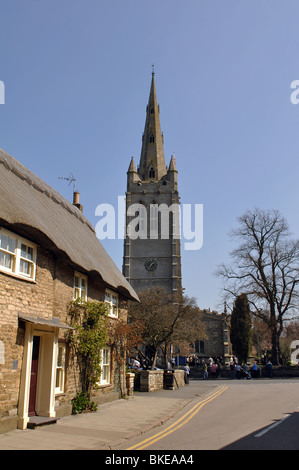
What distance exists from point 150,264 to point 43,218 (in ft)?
195

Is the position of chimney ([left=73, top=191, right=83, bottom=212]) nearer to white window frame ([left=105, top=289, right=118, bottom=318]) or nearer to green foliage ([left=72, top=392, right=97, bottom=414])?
white window frame ([left=105, top=289, right=118, bottom=318])

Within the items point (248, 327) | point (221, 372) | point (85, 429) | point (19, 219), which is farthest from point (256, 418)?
point (248, 327)

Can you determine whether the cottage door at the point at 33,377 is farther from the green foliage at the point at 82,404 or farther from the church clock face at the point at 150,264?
the church clock face at the point at 150,264

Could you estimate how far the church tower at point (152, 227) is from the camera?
7094cm

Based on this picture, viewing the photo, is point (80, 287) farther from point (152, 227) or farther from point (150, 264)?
point (152, 227)

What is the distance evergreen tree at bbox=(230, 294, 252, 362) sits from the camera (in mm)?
47031

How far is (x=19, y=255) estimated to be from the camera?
1079 centimetres

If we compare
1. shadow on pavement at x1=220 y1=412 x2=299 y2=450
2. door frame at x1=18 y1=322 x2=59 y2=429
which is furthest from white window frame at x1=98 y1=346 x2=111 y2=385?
shadow on pavement at x1=220 y1=412 x2=299 y2=450

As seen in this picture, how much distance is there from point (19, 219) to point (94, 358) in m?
6.52

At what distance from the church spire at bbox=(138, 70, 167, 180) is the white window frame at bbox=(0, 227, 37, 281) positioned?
229 ft

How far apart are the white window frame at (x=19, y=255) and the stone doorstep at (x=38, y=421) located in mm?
3566

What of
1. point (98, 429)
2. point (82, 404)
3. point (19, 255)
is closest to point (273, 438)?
point (98, 429)

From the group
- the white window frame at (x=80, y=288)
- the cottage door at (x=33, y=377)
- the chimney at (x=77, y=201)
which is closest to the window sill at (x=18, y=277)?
the cottage door at (x=33, y=377)
